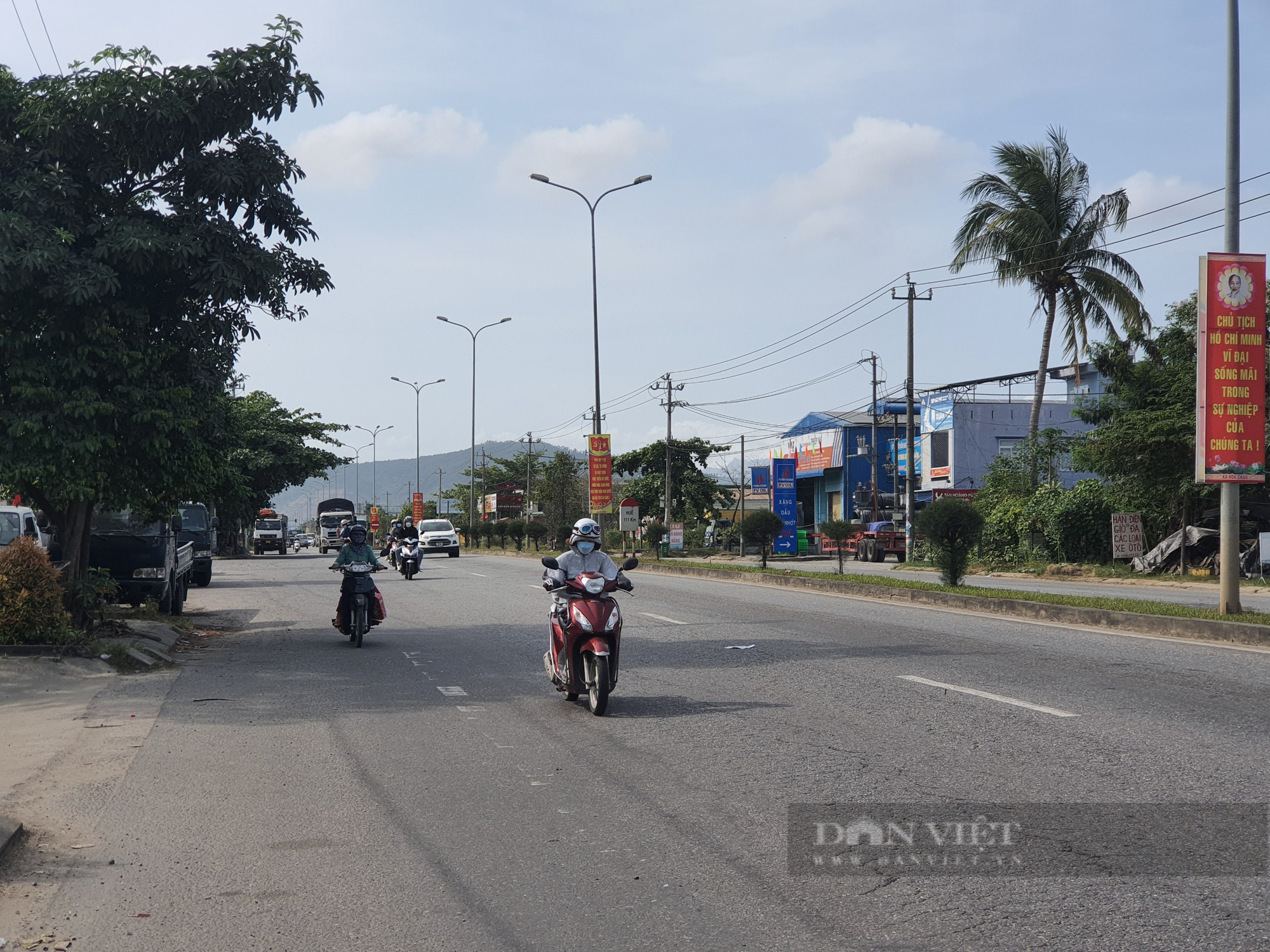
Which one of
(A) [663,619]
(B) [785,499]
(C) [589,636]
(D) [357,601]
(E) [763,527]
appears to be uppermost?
(B) [785,499]

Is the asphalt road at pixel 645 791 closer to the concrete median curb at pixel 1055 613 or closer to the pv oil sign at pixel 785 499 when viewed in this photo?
the concrete median curb at pixel 1055 613

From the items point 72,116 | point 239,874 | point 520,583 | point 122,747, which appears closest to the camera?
point 239,874

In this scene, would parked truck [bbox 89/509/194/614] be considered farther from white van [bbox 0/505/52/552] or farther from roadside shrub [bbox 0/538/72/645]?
roadside shrub [bbox 0/538/72/645]

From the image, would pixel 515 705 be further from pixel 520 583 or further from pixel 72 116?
pixel 520 583

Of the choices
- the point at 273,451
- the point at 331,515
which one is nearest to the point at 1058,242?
the point at 273,451

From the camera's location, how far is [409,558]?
30109mm

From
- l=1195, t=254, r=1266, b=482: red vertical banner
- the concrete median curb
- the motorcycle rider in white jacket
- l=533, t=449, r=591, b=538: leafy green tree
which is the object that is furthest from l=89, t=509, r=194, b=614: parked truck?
l=533, t=449, r=591, b=538: leafy green tree

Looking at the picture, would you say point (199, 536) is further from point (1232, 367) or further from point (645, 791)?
point (645, 791)

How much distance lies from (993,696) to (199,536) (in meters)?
22.4

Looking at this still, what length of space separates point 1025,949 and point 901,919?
Result: 0.48 metres

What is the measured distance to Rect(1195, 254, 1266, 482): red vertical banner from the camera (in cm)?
1473

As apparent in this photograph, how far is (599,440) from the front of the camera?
3906 centimetres

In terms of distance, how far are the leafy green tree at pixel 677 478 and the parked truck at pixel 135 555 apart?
45912 millimetres

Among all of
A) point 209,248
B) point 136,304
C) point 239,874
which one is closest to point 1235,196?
point 209,248
